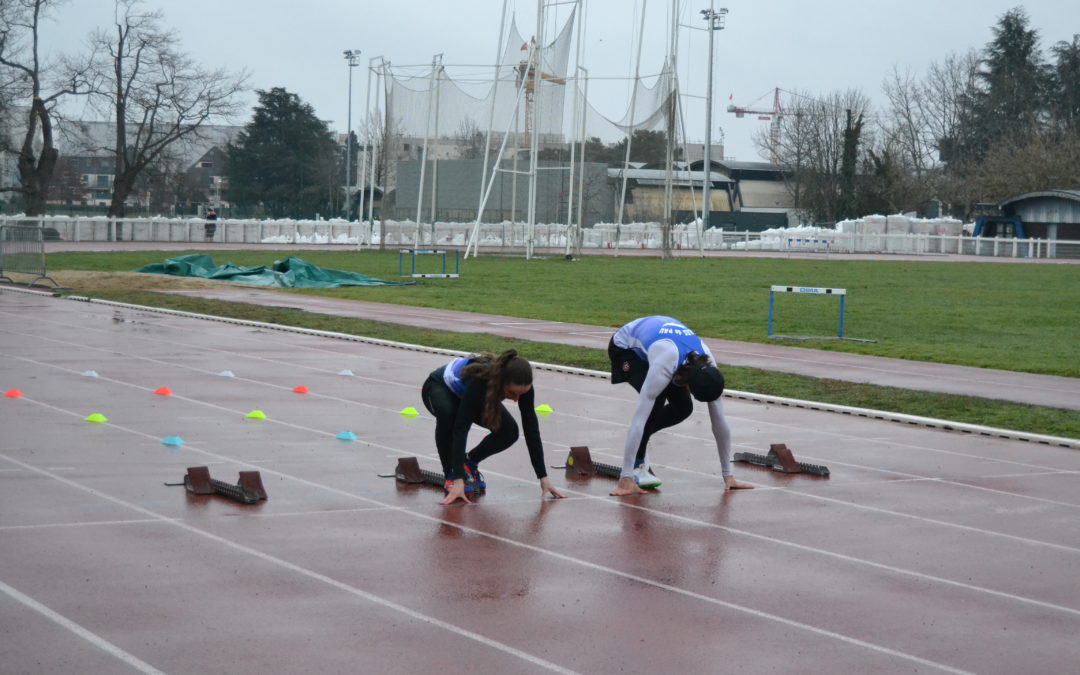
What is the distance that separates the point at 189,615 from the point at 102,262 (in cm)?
3676

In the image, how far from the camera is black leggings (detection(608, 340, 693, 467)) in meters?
9.28

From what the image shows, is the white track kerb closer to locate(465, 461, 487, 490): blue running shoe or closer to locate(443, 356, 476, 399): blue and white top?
locate(465, 461, 487, 490): blue running shoe

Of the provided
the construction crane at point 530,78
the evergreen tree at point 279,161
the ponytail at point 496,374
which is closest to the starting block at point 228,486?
the ponytail at point 496,374

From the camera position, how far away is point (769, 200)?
108875 mm

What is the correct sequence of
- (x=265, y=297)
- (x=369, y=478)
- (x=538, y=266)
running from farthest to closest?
(x=538, y=266) < (x=265, y=297) < (x=369, y=478)

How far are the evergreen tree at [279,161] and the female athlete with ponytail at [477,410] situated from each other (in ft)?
280

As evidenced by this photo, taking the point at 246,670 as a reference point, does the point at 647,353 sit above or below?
above

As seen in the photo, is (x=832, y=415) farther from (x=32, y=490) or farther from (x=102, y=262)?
(x=102, y=262)

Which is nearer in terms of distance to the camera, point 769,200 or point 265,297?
point 265,297

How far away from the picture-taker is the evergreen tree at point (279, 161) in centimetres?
9294

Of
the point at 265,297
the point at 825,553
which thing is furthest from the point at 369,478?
the point at 265,297

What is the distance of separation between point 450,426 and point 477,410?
358 mm

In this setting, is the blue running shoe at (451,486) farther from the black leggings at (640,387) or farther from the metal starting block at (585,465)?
the metal starting block at (585,465)

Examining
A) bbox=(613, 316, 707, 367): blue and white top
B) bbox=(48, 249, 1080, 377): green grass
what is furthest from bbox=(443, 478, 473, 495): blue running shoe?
bbox=(48, 249, 1080, 377): green grass
